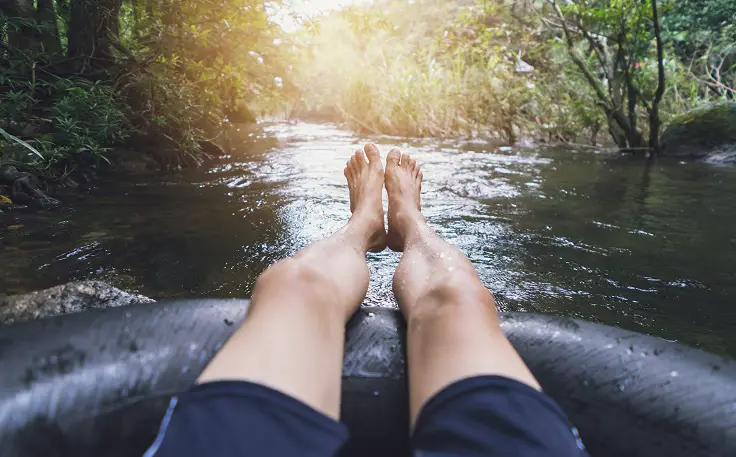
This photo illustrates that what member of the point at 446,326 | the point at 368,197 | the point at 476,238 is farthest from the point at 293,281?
the point at 476,238

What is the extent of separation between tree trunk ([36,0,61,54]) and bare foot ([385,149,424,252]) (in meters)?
2.69

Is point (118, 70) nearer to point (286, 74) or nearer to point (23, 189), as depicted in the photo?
point (23, 189)

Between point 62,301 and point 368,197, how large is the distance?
4.48ft

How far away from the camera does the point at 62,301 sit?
135 centimetres

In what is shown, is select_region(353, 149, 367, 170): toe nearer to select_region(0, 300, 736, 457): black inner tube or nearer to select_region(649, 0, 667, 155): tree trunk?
select_region(0, 300, 736, 457): black inner tube

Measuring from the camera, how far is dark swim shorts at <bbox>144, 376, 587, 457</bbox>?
57 cm

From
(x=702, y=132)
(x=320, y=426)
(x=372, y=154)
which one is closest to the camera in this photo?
(x=320, y=426)

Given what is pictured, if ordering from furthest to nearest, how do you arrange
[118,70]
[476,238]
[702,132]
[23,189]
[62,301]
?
[702,132]
[118,70]
[23,189]
[476,238]
[62,301]

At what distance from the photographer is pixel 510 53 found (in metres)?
8.13

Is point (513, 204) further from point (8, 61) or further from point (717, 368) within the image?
point (8, 61)

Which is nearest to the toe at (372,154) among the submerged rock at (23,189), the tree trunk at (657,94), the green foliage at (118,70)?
the green foliage at (118,70)

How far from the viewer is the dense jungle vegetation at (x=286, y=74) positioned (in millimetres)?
3045

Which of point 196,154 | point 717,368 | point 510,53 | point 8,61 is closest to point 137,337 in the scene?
point 717,368

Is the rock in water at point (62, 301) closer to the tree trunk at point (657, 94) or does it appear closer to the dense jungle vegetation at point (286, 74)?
the dense jungle vegetation at point (286, 74)
